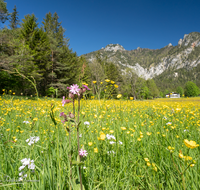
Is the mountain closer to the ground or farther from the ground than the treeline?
farther from the ground

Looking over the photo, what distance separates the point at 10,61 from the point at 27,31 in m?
9.19

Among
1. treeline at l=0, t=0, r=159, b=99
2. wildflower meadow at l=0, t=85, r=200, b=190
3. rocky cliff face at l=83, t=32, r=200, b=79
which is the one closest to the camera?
wildflower meadow at l=0, t=85, r=200, b=190

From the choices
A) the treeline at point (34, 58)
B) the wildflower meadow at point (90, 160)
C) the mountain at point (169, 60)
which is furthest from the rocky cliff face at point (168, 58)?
the wildflower meadow at point (90, 160)

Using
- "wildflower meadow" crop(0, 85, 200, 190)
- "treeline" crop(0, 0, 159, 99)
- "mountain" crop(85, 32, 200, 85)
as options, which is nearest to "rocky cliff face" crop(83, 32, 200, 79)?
"mountain" crop(85, 32, 200, 85)

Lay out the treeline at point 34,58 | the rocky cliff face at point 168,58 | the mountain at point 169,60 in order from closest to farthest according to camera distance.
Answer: the treeline at point 34,58 < the mountain at point 169,60 < the rocky cliff face at point 168,58

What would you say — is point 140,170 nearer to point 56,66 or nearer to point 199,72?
point 56,66

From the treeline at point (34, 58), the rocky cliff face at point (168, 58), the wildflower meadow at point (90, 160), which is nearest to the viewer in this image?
the wildflower meadow at point (90, 160)

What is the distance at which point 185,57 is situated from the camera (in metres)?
138

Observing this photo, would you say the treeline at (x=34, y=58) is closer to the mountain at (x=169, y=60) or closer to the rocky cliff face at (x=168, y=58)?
the mountain at (x=169, y=60)

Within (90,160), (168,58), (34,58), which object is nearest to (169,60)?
(168,58)

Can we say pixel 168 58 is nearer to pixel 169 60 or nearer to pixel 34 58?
pixel 169 60

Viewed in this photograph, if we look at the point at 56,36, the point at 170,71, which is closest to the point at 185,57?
the point at 170,71

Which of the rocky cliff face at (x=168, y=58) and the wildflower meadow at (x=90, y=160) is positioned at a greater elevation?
the rocky cliff face at (x=168, y=58)

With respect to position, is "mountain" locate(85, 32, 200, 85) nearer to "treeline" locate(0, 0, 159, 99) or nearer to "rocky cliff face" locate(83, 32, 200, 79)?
"rocky cliff face" locate(83, 32, 200, 79)
